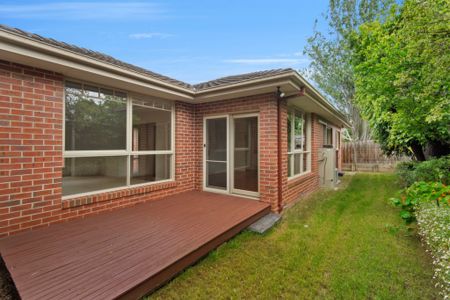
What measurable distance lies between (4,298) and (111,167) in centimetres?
255

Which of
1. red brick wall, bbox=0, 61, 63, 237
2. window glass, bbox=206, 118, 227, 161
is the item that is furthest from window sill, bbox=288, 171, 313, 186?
red brick wall, bbox=0, 61, 63, 237

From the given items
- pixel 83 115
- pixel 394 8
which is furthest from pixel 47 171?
pixel 394 8

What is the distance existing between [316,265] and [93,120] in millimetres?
4465

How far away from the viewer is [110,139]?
13.7 ft

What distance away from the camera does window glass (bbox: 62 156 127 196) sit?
3.77 metres

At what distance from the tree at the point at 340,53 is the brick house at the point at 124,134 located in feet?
36.4

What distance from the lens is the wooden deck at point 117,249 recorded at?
6.55ft

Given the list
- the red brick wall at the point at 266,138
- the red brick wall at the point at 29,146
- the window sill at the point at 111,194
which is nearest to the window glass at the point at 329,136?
the red brick wall at the point at 266,138

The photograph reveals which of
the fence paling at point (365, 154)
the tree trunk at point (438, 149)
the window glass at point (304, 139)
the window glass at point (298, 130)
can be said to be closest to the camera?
the window glass at point (298, 130)

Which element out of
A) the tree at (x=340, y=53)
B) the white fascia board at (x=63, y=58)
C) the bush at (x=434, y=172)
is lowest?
the bush at (x=434, y=172)

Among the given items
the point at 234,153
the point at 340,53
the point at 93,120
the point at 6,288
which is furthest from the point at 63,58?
the point at 340,53

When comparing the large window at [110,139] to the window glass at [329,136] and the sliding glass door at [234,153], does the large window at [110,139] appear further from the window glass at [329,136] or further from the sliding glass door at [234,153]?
the window glass at [329,136]

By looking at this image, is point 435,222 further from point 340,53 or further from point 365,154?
point 340,53

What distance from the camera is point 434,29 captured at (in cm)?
334
